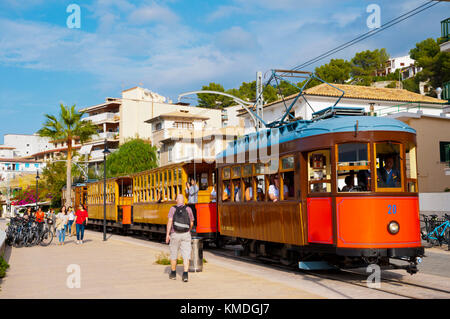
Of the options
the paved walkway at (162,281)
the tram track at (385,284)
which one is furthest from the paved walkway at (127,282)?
the tram track at (385,284)

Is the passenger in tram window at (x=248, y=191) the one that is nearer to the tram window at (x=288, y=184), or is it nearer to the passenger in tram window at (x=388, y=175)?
the tram window at (x=288, y=184)

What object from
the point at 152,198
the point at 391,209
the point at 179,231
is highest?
the point at 152,198

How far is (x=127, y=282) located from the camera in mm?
10234

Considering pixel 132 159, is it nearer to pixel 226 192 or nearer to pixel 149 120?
pixel 149 120

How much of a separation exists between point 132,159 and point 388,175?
50.2m

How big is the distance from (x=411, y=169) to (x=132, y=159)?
1965 inches

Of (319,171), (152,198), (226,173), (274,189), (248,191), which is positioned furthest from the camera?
(152,198)

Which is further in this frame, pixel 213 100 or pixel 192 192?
pixel 213 100

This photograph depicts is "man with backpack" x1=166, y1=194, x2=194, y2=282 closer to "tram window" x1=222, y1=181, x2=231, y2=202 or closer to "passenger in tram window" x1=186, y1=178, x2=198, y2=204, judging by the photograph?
"tram window" x1=222, y1=181, x2=231, y2=202

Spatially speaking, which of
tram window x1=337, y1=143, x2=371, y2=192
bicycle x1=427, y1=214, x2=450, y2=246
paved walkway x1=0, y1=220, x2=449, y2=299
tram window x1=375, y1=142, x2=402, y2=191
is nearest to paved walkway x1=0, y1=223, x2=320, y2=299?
paved walkway x1=0, y1=220, x2=449, y2=299

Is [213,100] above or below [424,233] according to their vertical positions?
above

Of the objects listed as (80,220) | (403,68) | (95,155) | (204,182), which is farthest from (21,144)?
(204,182)

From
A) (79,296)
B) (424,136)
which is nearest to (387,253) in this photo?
(79,296)

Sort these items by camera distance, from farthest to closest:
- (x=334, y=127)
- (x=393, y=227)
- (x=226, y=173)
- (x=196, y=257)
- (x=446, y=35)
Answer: (x=446, y=35), (x=226, y=173), (x=196, y=257), (x=334, y=127), (x=393, y=227)
